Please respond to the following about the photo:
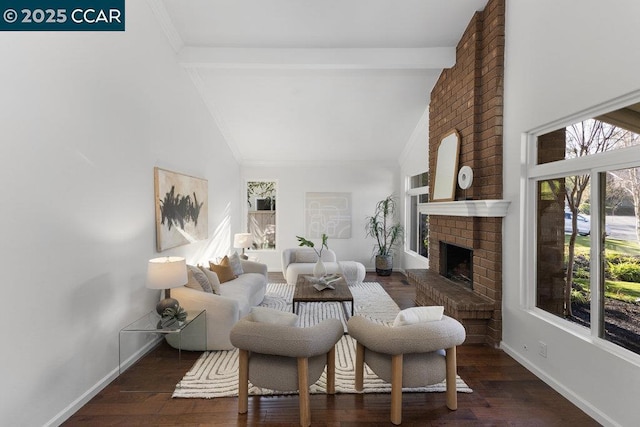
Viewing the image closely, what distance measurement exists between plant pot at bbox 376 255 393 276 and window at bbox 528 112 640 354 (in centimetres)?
385

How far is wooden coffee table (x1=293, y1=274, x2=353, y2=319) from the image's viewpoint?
12.5 feet

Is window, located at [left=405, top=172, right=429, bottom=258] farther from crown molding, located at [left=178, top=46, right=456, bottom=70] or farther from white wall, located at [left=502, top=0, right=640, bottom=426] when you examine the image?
white wall, located at [left=502, top=0, right=640, bottom=426]

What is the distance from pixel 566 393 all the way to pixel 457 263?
203cm

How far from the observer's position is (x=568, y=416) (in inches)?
89.6

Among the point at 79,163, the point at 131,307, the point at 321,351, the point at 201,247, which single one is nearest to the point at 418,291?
the point at 321,351

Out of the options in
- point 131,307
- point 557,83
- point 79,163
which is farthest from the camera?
point 131,307

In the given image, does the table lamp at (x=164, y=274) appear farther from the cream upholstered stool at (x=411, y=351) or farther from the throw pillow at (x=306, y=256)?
the throw pillow at (x=306, y=256)

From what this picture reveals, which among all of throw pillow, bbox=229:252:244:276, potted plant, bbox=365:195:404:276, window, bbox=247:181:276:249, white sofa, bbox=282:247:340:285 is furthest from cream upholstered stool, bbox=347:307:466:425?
window, bbox=247:181:276:249

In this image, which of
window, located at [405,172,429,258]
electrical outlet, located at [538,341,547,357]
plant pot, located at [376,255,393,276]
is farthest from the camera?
plant pot, located at [376,255,393,276]

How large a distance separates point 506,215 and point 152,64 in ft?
13.2

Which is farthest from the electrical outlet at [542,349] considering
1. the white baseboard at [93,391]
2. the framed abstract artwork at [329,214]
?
the framed abstract artwork at [329,214]

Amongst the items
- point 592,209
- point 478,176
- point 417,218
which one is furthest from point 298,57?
point 417,218

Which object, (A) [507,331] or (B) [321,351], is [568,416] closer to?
(A) [507,331]

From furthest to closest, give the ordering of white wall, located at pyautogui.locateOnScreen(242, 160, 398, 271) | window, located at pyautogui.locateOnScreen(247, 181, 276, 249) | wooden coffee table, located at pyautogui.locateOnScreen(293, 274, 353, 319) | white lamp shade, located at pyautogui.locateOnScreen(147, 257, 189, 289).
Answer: window, located at pyautogui.locateOnScreen(247, 181, 276, 249) → white wall, located at pyautogui.locateOnScreen(242, 160, 398, 271) → wooden coffee table, located at pyautogui.locateOnScreen(293, 274, 353, 319) → white lamp shade, located at pyautogui.locateOnScreen(147, 257, 189, 289)
